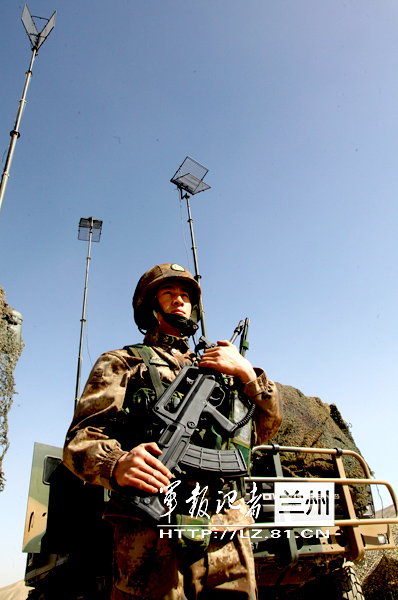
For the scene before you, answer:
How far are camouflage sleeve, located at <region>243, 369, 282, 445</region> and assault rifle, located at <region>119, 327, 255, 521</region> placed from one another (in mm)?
80

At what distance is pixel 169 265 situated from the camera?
3373 mm

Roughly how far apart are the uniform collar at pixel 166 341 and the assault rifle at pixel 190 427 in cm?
45

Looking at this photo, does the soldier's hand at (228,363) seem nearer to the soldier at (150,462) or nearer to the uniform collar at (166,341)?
the soldier at (150,462)

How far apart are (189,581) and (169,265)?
2.19m

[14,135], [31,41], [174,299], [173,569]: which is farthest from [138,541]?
[31,41]

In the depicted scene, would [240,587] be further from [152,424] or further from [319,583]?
[319,583]

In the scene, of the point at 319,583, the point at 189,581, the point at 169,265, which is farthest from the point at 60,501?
the point at 319,583

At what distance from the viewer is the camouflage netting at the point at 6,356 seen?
5.07 metres

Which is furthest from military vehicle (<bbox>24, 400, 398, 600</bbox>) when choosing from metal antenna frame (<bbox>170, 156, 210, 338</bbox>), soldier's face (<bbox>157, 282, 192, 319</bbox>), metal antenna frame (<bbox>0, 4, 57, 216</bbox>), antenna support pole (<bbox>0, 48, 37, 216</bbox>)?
metal antenna frame (<bbox>170, 156, 210, 338</bbox>)

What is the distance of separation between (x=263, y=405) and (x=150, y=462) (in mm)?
895

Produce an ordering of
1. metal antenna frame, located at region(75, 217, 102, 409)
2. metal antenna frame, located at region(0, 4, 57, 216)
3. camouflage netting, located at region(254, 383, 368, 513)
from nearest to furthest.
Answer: metal antenna frame, located at region(0, 4, 57, 216)
camouflage netting, located at region(254, 383, 368, 513)
metal antenna frame, located at region(75, 217, 102, 409)

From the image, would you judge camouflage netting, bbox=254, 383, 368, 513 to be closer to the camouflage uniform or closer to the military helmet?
the military helmet

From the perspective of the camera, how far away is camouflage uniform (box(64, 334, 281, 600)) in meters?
1.84

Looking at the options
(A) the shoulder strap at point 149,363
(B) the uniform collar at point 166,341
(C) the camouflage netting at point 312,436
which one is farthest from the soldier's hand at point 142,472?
(C) the camouflage netting at point 312,436
